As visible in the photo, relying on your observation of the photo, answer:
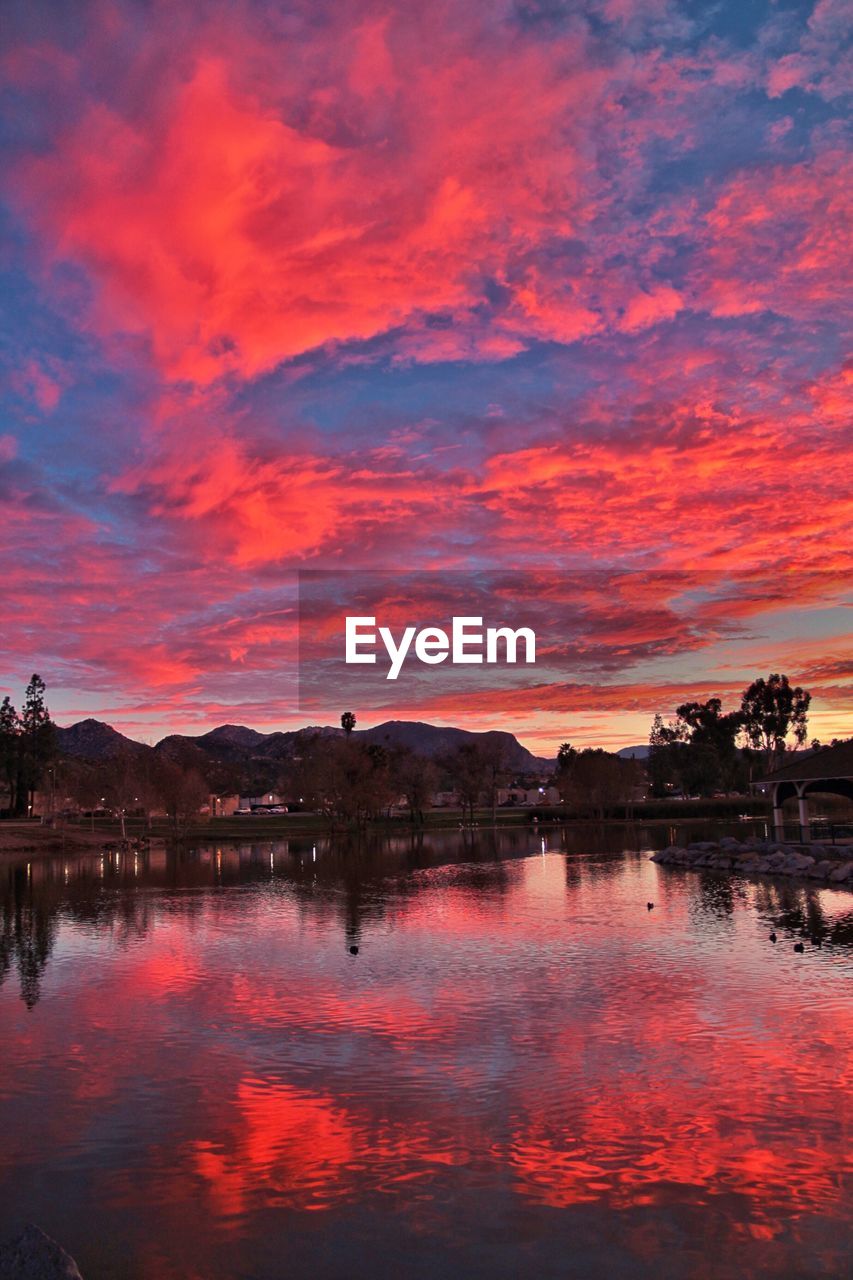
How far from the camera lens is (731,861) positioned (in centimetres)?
5631

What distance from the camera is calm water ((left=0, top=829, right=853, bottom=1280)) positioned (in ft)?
32.6

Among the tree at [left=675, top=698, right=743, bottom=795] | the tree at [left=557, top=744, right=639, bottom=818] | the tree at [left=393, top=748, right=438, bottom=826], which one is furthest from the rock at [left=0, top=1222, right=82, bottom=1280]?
the tree at [left=675, top=698, right=743, bottom=795]

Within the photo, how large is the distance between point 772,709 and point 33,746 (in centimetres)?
11221

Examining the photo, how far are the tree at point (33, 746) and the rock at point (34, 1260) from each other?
115935mm

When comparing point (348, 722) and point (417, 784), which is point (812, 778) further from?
point (348, 722)

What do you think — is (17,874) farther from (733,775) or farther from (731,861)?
(733,775)

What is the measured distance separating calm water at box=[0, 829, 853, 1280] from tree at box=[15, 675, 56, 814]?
9041cm

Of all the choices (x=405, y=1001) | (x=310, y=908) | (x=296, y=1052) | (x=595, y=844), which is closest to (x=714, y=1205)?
(x=296, y=1052)

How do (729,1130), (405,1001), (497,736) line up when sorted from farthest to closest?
(497,736) < (405,1001) < (729,1130)

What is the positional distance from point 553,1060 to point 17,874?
55814 millimetres

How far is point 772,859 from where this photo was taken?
5244cm

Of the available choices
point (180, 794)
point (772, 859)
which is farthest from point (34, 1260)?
point (180, 794)

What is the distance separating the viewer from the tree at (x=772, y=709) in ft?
524

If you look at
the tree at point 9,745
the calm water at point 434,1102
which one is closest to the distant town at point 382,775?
the tree at point 9,745
